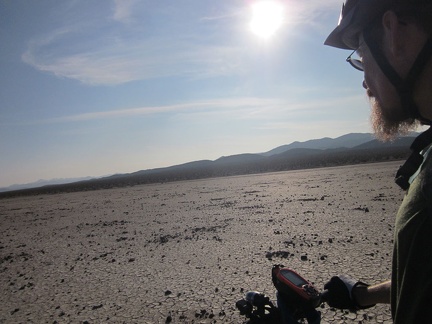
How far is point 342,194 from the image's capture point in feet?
41.7

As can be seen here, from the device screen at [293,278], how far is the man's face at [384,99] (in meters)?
0.85

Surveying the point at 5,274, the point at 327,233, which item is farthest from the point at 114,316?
the point at 327,233

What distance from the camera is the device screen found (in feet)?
5.18

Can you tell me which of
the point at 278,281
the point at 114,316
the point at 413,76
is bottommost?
the point at 114,316

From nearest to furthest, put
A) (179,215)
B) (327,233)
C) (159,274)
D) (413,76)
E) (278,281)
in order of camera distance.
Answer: (413,76), (278,281), (159,274), (327,233), (179,215)

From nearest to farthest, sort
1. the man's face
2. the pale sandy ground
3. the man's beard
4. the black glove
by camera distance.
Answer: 1. the man's face
2. the man's beard
3. the black glove
4. the pale sandy ground

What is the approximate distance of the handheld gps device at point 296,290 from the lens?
1532mm

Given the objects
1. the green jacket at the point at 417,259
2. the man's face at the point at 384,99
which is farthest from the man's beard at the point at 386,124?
the green jacket at the point at 417,259

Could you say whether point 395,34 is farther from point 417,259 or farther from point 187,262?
point 187,262

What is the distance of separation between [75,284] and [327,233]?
16.8ft

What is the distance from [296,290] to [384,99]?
3.11 ft

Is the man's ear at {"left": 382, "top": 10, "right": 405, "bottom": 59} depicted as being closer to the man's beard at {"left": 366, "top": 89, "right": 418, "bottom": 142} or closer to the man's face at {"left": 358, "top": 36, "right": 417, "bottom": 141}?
the man's face at {"left": 358, "top": 36, "right": 417, "bottom": 141}

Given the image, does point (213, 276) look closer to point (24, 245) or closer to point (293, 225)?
point (293, 225)

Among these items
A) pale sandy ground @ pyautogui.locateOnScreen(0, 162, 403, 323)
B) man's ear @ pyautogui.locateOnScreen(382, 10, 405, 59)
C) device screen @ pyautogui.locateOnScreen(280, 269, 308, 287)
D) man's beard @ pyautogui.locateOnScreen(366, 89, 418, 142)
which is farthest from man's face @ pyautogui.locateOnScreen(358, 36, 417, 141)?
pale sandy ground @ pyautogui.locateOnScreen(0, 162, 403, 323)
